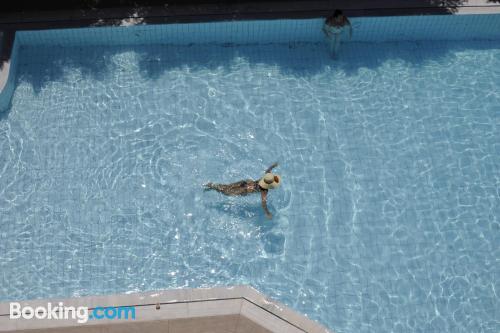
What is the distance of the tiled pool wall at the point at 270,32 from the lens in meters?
11.6

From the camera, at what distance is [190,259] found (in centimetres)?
980

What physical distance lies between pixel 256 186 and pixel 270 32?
3.29 metres

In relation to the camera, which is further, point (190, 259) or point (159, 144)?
point (159, 144)

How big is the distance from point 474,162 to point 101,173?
5954mm

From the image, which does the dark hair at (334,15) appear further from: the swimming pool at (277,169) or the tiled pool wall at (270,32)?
the swimming pool at (277,169)

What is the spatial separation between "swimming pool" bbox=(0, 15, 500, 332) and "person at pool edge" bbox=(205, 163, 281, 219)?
0.54 ft

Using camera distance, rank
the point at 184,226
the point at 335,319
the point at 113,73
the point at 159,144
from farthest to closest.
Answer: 1. the point at 113,73
2. the point at 159,144
3. the point at 184,226
4. the point at 335,319

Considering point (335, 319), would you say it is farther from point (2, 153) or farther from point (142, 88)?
point (2, 153)

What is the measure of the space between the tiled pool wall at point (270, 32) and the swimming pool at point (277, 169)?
0.03 meters

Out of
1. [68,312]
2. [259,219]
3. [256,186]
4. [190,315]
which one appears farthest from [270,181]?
[68,312]

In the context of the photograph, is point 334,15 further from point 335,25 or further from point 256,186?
point 256,186

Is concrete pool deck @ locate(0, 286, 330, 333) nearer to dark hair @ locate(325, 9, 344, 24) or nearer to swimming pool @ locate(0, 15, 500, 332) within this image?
swimming pool @ locate(0, 15, 500, 332)

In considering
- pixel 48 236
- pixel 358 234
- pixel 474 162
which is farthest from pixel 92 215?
pixel 474 162

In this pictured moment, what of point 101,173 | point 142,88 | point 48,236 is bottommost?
point 48,236
